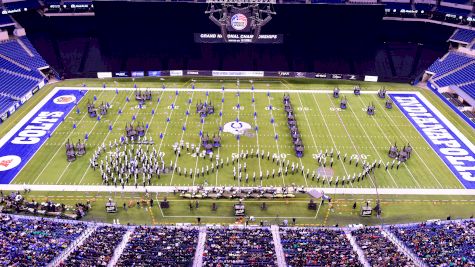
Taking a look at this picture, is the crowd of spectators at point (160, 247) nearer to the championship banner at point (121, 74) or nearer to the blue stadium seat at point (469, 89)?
the championship banner at point (121, 74)

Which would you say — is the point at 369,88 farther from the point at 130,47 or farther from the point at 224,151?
the point at 130,47

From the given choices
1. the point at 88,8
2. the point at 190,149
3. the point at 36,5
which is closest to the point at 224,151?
the point at 190,149

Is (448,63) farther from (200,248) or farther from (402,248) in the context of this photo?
(200,248)

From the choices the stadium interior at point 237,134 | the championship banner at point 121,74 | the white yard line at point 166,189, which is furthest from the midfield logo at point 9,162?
the championship banner at point 121,74

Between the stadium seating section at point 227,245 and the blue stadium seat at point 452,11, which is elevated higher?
the blue stadium seat at point 452,11

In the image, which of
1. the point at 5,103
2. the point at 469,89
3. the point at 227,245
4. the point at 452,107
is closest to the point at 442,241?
the point at 227,245

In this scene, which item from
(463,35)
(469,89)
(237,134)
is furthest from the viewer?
(463,35)

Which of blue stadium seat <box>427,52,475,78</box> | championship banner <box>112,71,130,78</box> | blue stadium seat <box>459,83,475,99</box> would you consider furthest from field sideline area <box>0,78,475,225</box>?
blue stadium seat <box>427,52,475,78</box>
